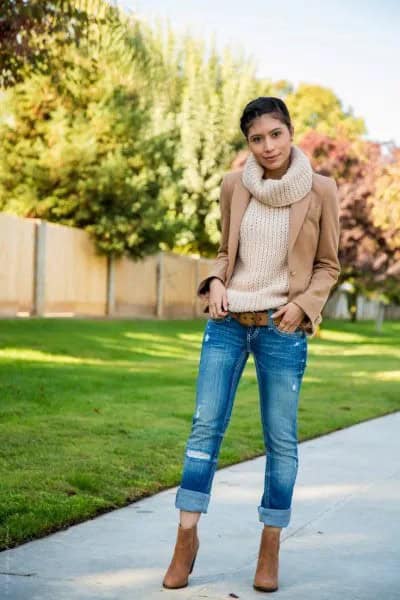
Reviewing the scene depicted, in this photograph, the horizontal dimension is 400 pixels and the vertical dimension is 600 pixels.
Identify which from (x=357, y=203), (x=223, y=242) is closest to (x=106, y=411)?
(x=223, y=242)

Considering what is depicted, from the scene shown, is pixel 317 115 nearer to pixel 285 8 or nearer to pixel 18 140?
pixel 18 140

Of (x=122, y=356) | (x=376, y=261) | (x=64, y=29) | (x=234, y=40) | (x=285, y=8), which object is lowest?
(x=122, y=356)

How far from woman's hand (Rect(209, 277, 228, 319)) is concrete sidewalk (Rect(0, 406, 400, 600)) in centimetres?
105

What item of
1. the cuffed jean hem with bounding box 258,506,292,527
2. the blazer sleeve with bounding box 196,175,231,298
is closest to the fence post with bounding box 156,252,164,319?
the blazer sleeve with bounding box 196,175,231,298

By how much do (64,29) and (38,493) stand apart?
863cm

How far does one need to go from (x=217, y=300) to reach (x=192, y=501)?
31.3 inches

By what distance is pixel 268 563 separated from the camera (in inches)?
166

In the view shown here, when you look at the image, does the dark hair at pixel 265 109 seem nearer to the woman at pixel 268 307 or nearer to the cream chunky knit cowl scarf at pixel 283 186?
the woman at pixel 268 307

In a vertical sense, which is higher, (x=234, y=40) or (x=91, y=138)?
(x=234, y=40)

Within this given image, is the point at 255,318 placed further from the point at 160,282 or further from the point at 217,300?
the point at 160,282

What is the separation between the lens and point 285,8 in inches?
665

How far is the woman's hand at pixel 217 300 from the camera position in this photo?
14.1ft

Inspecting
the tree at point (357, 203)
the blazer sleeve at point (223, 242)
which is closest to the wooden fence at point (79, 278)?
the tree at point (357, 203)

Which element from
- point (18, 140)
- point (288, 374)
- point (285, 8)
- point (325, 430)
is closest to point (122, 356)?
point (285, 8)
